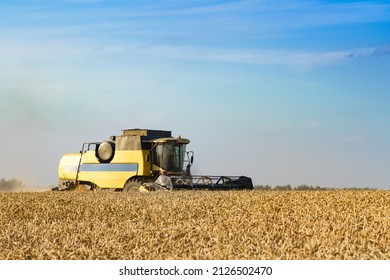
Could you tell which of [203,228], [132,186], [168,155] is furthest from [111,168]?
[203,228]

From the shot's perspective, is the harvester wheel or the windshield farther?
the windshield

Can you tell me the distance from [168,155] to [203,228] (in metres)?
14.3

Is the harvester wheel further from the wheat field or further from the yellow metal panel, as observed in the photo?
the wheat field

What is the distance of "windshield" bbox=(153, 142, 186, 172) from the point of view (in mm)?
24391

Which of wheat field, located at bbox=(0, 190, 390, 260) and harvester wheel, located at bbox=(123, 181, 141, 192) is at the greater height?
harvester wheel, located at bbox=(123, 181, 141, 192)

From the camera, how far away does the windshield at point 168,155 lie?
24391 millimetres

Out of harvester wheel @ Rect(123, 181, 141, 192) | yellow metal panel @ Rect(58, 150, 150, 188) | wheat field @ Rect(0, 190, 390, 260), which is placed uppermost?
yellow metal panel @ Rect(58, 150, 150, 188)

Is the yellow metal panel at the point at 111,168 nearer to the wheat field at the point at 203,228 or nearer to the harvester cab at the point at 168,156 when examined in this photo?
the harvester cab at the point at 168,156

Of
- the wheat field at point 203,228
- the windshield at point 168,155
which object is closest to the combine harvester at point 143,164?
the windshield at point 168,155

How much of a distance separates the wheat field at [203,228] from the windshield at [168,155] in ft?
26.9

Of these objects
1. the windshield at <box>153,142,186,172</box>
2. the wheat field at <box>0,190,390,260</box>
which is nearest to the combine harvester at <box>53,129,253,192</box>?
the windshield at <box>153,142,186,172</box>

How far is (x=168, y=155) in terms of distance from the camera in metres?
24.5
